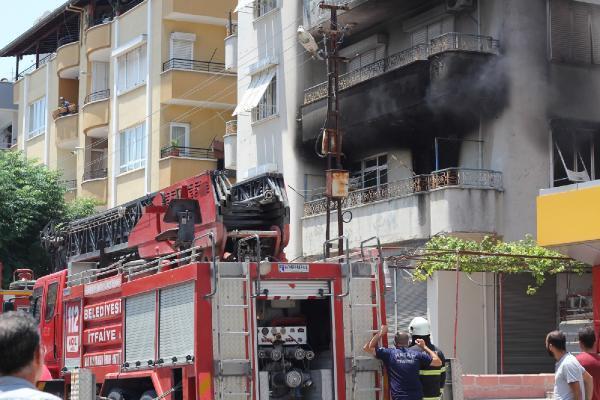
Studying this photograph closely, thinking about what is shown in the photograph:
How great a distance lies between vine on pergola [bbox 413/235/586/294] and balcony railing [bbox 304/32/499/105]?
4871 millimetres

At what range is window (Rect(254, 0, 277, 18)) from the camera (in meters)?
33.3

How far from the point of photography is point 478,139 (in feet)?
84.8

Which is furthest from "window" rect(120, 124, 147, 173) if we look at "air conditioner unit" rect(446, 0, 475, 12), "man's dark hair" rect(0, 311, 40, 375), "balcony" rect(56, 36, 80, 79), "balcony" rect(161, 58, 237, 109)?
"man's dark hair" rect(0, 311, 40, 375)

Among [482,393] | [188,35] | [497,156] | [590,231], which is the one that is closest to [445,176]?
[497,156]

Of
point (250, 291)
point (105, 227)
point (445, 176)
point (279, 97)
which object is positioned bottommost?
point (250, 291)

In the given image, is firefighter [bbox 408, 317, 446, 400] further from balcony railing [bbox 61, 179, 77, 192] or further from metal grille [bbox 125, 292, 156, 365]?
balcony railing [bbox 61, 179, 77, 192]

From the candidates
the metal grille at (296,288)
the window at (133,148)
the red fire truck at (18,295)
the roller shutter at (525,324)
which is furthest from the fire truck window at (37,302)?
the window at (133,148)

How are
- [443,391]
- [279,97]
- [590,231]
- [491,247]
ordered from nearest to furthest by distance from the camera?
1. [443,391]
2. [590,231]
3. [491,247]
4. [279,97]

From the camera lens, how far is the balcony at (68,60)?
4394 cm

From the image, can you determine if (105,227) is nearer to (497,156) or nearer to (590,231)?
(590,231)

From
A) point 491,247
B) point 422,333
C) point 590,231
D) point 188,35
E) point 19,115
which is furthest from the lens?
point 19,115

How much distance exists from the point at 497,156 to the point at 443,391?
12962 millimetres

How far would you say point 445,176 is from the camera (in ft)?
83.3

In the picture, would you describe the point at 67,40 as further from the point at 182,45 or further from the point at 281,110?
the point at 281,110
